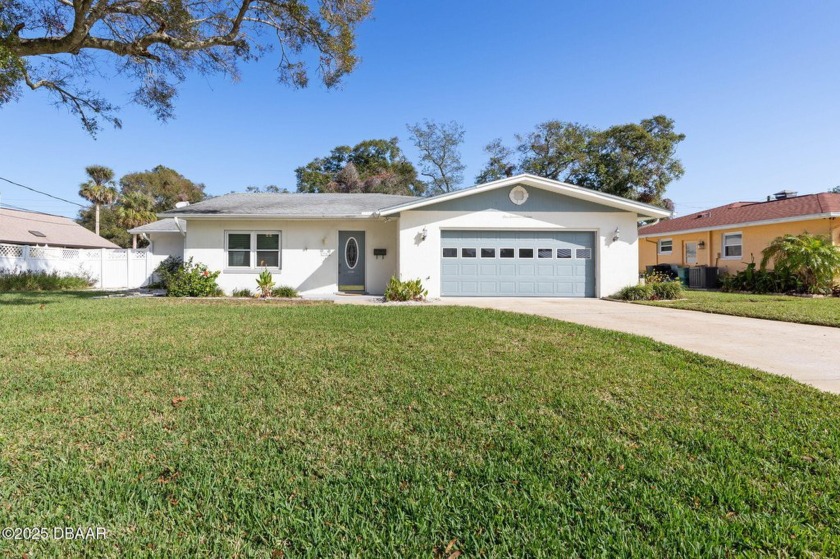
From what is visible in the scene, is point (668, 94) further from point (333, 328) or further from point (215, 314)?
point (215, 314)

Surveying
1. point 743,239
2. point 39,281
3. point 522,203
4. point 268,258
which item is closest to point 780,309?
point 522,203

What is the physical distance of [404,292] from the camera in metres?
11.6

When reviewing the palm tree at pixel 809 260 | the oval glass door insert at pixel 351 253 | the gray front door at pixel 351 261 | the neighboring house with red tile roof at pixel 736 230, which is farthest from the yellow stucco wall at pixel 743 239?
the oval glass door insert at pixel 351 253

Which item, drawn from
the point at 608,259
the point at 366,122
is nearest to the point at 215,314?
the point at 608,259

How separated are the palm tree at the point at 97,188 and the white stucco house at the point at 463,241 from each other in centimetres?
3195

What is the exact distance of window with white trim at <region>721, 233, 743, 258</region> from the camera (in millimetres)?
17592

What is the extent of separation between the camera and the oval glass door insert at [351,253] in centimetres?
1384

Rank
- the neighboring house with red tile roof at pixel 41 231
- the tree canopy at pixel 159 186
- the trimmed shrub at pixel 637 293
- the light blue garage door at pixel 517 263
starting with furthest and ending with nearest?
the tree canopy at pixel 159 186 < the neighboring house with red tile roof at pixel 41 231 < the light blue garage door at pixel 517 263 < the trimmed shrub at pixel 637 293

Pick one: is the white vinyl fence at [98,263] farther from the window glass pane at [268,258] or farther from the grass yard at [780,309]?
the grass yard at [780,309]

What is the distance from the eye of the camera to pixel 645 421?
10.1ft

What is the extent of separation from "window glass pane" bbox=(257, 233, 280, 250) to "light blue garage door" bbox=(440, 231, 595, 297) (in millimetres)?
5657

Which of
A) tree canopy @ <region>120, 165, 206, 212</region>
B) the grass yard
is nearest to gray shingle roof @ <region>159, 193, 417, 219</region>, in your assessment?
the grass yard

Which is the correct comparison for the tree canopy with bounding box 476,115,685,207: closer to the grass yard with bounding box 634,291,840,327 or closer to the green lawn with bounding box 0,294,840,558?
the grass yard with bounding box 634,291,840,327

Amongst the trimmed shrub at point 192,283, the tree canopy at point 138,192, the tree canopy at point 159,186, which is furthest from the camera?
the tree canopy at point 159,186
